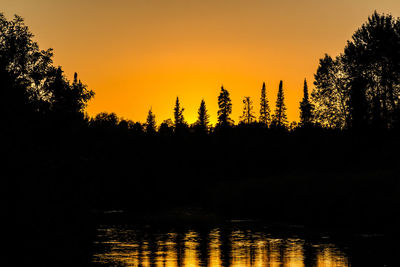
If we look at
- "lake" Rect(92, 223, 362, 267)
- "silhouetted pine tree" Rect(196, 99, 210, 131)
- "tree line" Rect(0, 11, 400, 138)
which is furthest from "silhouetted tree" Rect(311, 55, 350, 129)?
"silhouetted pine tree" Rect(196, 99, 210, 131)

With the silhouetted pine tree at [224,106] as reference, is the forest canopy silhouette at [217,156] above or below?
below

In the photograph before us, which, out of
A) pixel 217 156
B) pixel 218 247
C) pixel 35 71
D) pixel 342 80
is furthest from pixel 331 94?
pixel 218 247

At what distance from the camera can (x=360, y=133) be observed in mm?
74812

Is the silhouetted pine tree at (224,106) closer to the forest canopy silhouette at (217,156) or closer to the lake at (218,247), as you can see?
the forest canopy silhouette at (217,156)

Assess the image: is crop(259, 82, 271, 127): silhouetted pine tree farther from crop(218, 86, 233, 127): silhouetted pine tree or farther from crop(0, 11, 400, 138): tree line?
crop(0, 11, 400, 138): tree line

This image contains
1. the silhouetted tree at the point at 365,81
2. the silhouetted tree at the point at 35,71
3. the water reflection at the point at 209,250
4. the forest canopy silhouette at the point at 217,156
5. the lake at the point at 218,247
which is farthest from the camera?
the silhouetted tree at the point at 365,81

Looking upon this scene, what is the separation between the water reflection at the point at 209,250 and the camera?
76.2 feet

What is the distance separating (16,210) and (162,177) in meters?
42.8

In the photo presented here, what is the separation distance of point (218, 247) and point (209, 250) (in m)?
1.11

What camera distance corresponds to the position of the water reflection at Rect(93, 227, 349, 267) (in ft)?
76.2

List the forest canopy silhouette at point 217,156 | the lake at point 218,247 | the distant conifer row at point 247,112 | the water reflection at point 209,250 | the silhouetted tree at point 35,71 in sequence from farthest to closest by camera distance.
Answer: the distant conifer row at point 247,112 < the silhouetted tree at point 35,71 < the forest canopy silhouette at point 217,156 < the lake at point 218,247 < the water reflection at point 209,250

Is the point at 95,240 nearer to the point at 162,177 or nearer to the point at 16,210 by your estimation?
the point at 16,210

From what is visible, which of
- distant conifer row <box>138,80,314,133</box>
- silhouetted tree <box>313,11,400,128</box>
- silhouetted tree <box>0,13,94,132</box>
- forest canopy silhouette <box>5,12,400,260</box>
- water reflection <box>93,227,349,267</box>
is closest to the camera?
water reflection <box>93,227,349,267</box>

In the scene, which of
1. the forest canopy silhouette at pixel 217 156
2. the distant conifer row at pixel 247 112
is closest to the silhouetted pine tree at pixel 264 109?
the distant conifer row at pixel 247 112
